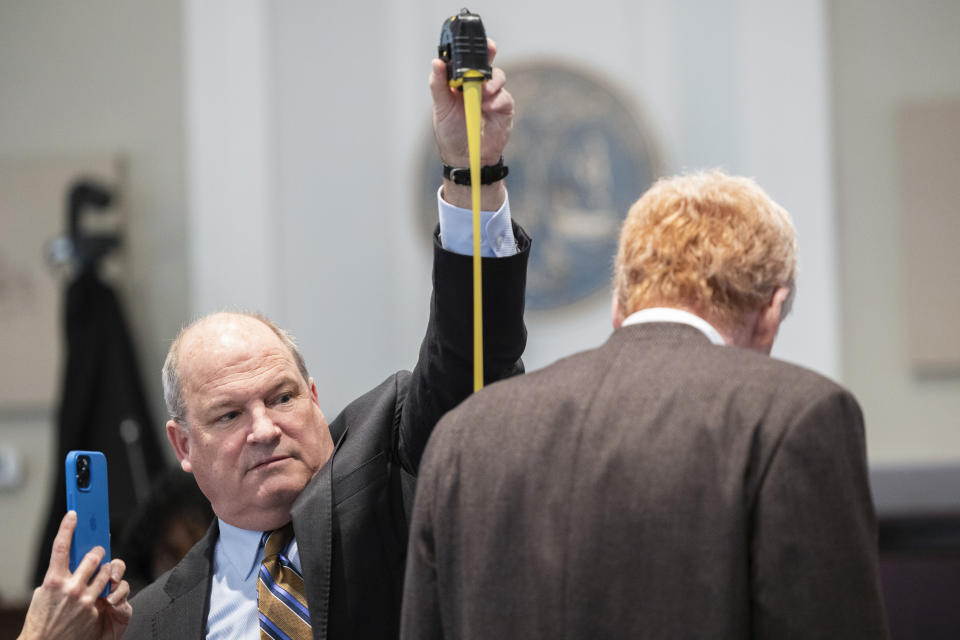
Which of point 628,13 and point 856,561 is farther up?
point 628,13

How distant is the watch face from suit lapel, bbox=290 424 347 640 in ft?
7.67

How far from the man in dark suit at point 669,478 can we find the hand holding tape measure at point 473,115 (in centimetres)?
19

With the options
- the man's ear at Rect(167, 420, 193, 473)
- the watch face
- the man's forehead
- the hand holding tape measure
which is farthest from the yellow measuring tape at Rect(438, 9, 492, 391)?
the watch face

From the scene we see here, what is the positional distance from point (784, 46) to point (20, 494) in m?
2.89

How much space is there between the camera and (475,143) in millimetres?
1365

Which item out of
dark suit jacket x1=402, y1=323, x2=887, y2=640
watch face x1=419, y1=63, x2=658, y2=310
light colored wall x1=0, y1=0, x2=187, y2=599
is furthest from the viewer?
light colored wall x1=0, y1=0, x2=187, y2=599

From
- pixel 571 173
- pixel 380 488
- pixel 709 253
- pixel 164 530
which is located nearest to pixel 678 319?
pixel 709 253

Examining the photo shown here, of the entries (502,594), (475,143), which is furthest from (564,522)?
(475,143)

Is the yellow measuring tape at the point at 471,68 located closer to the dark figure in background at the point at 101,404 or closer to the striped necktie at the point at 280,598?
the striped necktie at the point at 280,598

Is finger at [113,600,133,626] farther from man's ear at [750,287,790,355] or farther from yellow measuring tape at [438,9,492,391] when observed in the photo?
man's ear at [750,287,790,355]

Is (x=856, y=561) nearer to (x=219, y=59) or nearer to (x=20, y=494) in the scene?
(x=219, y=59)

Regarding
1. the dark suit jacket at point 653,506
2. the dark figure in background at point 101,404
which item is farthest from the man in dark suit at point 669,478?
the dark figure in background at point 101,404

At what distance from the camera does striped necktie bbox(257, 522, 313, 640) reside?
157 centimetres

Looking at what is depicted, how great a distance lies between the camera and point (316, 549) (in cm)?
155
